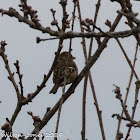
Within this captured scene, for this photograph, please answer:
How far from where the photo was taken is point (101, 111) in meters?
4.62

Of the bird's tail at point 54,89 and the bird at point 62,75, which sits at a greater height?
the bird at point 62,75

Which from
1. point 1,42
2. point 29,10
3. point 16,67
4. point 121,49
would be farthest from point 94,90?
point 29,10

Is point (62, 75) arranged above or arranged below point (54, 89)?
above

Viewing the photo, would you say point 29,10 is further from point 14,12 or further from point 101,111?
point 101,111

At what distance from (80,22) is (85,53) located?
12.9 inches

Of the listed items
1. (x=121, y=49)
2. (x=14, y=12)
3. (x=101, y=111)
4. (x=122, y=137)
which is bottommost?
(x=122, y=137)

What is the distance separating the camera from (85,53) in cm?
452

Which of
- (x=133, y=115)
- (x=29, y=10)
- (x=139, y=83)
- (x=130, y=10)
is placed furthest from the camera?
(x=133, y=115)

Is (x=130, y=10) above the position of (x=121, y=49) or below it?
below

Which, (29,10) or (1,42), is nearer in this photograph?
(29,10)

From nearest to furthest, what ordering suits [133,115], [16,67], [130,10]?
1. [130,10]
2. [133,115]
3. [16,67]

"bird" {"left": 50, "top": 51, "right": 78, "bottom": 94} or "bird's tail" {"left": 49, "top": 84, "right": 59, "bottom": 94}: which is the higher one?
"bird" {"left": 50, "top": 51, "right": 78, "bottom": 94}

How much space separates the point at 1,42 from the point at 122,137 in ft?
5.46

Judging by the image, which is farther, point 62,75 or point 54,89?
point 62,75
